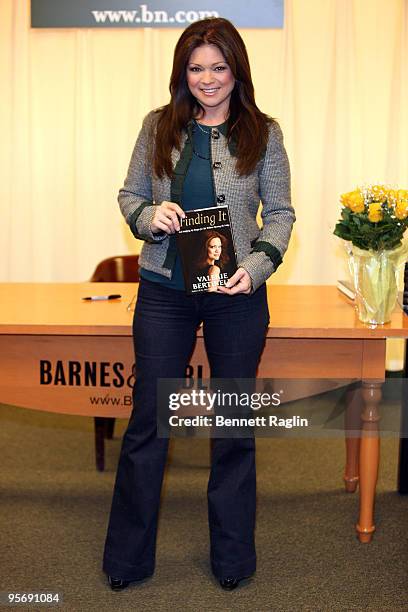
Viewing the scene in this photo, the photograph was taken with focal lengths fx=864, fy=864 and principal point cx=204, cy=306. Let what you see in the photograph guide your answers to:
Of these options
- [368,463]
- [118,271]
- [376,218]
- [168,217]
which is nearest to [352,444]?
[368,463]

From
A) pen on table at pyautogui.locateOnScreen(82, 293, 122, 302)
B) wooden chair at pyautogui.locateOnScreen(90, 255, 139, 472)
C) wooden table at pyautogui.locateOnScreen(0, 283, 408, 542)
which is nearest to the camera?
wooden table at pyautogui.locateOnScreen(0, 283, 408, 542)

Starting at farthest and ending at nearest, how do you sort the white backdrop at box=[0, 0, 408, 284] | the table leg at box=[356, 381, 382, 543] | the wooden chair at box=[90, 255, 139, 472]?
the white backdrop at box=[0, 0, 408, 284] → the wooden chair at box=[90, 255, 139, 472] → the table leg at box=[356, 381, 382, 543]

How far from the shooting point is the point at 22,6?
5109 mm

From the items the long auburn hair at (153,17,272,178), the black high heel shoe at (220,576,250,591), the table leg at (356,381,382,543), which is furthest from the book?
the black high heel shoe at (220,576,250,591)

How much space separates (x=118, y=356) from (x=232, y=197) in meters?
0.85

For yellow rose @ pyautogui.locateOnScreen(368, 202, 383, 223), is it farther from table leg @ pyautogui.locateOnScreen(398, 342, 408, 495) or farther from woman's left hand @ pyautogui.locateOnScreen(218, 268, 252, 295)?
table leg @ pyautogui.locateOnScreen(398, 342, 408, 495)

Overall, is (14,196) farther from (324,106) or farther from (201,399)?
(201,399)

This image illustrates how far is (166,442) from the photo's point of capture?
8.69 feet

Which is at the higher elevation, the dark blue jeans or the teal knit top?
the teal knit top

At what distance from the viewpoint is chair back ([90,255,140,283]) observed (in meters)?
4.21

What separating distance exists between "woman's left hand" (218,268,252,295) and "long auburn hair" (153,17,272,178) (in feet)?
0.96

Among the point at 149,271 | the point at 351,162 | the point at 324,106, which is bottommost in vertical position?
the point at 149,271

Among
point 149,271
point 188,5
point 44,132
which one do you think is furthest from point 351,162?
point 149,271

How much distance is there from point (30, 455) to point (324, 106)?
8.71ft
